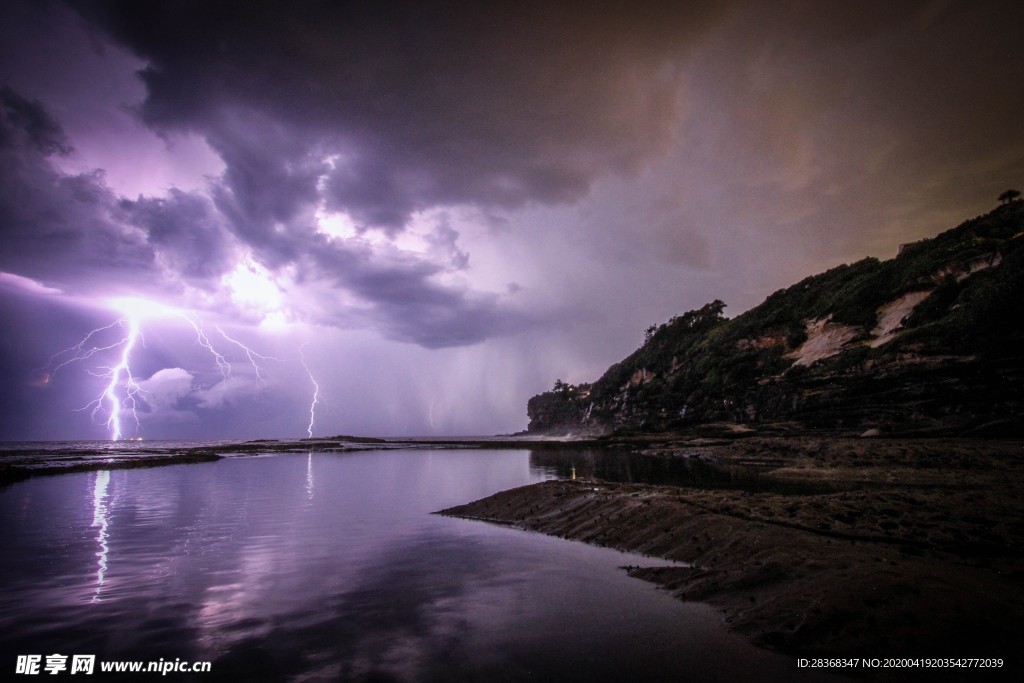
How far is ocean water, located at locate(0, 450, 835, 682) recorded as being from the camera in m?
6.13

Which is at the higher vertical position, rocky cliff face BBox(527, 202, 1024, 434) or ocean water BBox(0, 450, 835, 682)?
rocky cliff face BBox(527, 202, 1024, 434)

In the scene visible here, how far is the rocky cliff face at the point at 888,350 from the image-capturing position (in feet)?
102

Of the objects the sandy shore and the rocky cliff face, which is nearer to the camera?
the sandy shore

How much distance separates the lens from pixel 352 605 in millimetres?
8570

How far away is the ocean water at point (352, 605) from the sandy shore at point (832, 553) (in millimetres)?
949

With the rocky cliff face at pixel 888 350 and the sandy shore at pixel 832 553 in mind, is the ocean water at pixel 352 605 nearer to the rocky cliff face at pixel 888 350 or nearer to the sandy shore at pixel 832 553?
the sandy shore at pixel 832 553

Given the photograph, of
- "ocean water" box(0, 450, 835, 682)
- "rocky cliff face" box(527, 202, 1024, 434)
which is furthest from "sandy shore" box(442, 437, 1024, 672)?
"rocky cliff face" box(527, 202, 1024, 434)

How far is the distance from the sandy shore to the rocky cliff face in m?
16.6

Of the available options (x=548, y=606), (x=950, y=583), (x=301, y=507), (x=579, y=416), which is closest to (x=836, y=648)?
(x=950, y=583)

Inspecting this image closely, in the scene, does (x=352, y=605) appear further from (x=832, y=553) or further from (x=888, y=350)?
(x=888, y=350)

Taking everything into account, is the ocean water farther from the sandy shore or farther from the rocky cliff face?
the rocky cliff face

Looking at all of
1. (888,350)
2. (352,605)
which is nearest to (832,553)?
(352,605)

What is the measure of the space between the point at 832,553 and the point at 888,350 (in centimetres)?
4379

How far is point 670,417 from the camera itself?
3231 inches
